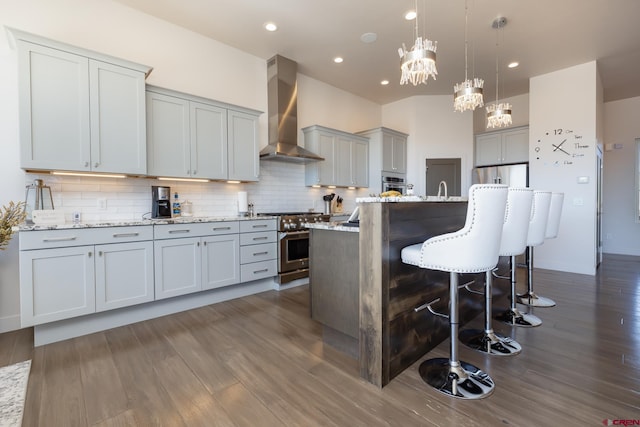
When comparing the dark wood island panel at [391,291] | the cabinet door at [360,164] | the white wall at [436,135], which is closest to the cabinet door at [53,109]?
the dark wood island panel at [391,291]

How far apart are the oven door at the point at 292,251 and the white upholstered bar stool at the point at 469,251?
2279mm

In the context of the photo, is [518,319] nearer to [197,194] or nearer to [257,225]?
[257,225]

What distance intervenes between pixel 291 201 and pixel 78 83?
292 centimetres

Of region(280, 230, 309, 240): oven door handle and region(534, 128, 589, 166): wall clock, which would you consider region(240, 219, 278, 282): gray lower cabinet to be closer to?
region(280, 230, 309, 240): oven door handle

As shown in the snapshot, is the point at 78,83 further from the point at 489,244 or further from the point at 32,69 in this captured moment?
the point at 489,244

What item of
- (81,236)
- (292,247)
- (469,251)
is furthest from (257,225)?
(469,251)

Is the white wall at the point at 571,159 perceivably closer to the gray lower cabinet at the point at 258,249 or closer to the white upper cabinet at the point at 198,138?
the gray lower cabinet at the point at 258,249

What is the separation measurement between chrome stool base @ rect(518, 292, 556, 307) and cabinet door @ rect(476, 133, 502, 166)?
11.7ft

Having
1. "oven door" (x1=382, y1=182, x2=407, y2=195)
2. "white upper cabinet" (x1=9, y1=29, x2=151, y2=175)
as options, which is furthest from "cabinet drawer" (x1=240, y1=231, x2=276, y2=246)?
"oven door" (x1=382, y1=182, x2=407, y2=195)

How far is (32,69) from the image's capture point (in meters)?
2.36

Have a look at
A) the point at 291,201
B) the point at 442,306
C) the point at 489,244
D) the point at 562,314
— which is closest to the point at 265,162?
the point at 291,201

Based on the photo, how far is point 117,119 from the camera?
2.76 meters

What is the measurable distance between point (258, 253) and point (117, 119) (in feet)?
6.60

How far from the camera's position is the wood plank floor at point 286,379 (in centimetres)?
152
